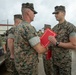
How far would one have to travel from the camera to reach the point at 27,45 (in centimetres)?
447

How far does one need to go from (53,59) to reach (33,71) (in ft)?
4.24

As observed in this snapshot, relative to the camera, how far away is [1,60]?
32.4 feet

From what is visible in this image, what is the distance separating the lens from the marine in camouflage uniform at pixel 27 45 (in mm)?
4379

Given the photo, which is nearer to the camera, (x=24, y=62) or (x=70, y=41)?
→ (x=24, y=62)

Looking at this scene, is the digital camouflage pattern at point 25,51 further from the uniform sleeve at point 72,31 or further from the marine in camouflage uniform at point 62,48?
the uniform sleeve at point 72,31

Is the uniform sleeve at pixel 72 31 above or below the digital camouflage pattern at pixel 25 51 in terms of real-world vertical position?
above

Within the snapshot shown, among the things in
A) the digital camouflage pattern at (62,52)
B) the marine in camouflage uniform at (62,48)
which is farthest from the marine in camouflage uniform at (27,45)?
the digital camouflage pattern at (62,52)

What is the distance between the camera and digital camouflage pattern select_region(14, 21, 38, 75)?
4.42m

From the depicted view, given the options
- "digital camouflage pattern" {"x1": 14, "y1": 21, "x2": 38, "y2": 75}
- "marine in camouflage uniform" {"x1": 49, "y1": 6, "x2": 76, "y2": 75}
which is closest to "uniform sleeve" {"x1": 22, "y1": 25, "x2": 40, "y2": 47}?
"digital camouflage pattern" {"x1": 14, "y1": 21, "x2": 38, "y2": 75}

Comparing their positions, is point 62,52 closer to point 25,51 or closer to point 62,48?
point 62,48

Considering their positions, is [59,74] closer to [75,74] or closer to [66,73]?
[66,73]

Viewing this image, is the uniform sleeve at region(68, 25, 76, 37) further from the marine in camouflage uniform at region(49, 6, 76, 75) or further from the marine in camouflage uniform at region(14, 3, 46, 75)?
the marine in camouflage uniform at region(14, 3, 46, 75)

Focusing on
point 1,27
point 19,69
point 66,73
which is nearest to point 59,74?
point 66,73

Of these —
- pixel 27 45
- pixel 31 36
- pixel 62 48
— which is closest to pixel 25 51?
pixel 27 45
